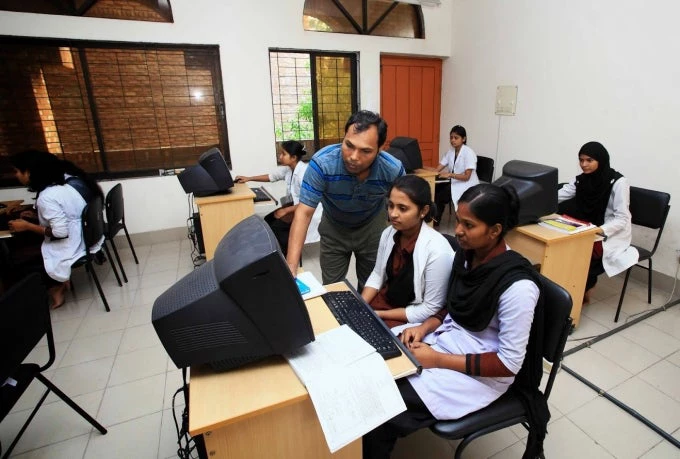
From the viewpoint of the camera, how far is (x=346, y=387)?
952 mm

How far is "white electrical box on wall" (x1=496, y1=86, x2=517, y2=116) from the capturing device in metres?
4.07

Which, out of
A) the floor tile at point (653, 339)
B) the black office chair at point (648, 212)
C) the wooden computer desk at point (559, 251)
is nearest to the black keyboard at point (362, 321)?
the wooden computer desk at point (559, 251)

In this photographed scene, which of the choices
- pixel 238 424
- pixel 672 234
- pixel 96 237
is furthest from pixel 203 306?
pixel 672 234

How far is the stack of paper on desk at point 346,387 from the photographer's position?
0.90 meters

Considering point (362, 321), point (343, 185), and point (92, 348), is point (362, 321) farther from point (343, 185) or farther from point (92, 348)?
point (92, 348)

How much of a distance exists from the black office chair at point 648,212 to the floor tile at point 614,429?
3.21 feet

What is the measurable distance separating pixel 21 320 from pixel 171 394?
2.81 ft

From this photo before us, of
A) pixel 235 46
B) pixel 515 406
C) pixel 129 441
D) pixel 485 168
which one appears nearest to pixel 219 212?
pixel 129 441

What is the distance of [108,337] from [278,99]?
315cm

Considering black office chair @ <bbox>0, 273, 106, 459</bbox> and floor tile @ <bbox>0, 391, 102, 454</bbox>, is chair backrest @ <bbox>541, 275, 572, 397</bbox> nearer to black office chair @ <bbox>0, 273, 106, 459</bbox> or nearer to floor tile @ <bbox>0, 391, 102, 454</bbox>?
black office chair @ <bbox>0, 273, 106, 459</bbox>

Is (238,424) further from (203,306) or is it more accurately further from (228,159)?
(228,159)

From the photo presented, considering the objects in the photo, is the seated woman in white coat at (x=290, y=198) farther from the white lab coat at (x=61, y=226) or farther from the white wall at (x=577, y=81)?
the white wall at (x=577, y=81)

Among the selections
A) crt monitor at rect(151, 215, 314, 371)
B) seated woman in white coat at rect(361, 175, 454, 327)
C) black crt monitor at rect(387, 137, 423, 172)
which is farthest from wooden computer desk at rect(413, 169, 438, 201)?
crt monitor at rect(151, 215, 314, 371)

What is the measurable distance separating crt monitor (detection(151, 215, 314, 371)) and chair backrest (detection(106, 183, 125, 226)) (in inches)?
105
